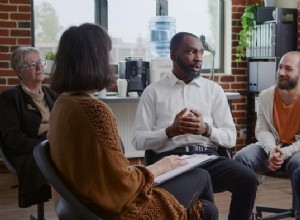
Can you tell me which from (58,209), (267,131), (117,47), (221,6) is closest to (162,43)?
(117,47)

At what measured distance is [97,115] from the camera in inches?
63.4

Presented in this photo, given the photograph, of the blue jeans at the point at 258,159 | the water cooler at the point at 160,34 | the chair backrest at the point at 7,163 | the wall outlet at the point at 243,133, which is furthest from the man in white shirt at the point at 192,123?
the wall outlet at the point at 243,133

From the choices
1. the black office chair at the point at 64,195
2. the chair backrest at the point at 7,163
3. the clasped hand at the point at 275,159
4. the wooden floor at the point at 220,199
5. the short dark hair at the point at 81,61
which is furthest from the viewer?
the wooden floor at the point at 220,199

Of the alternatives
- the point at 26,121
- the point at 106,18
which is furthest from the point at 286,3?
the point at 26,121

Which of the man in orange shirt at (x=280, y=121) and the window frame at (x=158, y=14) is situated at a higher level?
the window frame at (x=158, y=14)

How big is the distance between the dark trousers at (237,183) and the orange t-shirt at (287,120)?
27.0 inches

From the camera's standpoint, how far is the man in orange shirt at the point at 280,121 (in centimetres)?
307

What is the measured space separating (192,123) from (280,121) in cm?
86

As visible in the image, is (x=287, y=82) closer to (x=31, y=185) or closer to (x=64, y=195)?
(x=31, y=185)

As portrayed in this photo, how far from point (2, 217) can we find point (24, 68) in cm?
115

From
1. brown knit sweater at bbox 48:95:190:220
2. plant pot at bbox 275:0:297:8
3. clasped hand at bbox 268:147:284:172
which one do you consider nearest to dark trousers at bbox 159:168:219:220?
brown knit sweater at bbox 48:95:190:220

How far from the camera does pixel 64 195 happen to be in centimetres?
158

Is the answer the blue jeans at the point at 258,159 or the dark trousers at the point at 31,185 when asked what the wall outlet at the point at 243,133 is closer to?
the blue jeans at the point at 258,159

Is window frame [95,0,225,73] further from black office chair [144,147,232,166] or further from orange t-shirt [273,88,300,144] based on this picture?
black office chair [144,147,232,166]
